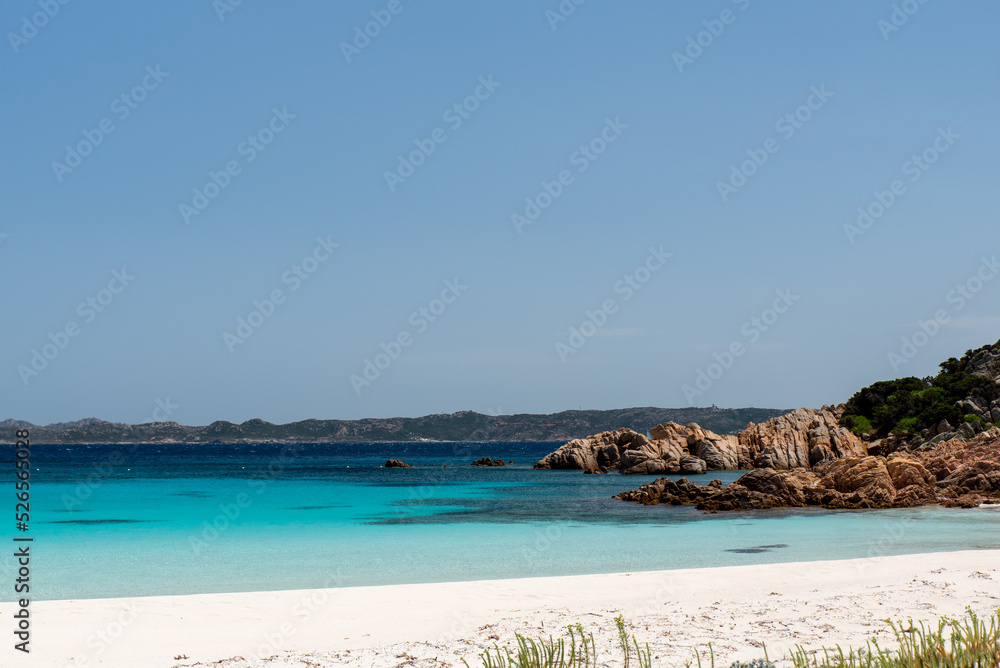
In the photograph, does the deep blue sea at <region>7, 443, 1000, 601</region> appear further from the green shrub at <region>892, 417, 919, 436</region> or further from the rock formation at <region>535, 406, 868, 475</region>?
the green shrub at <region>892, 417, 919, 436</region>

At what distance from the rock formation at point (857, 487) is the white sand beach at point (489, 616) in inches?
634

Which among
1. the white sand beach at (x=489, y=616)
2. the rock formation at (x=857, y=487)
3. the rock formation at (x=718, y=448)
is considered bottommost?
the white sand beach at (x=489, y=616)

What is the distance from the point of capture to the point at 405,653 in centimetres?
907

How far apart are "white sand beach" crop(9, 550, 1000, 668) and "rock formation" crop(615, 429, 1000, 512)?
1609cm

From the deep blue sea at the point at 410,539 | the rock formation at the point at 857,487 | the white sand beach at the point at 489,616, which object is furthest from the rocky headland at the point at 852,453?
the white sand beach at the point at 489,616

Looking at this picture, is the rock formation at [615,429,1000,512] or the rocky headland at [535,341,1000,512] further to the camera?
the rocky headland at [535,341,1000,512]

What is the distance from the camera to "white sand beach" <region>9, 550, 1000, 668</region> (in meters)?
9.19

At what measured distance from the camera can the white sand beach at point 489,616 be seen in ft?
30.1

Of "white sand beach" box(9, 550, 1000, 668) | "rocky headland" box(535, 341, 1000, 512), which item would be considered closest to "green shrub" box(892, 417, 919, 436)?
"rocky headland" box(535, 341, 1000, 512)

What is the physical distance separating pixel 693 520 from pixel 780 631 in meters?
18.8

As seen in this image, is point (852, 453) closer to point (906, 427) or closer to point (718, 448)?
point (906, 427)

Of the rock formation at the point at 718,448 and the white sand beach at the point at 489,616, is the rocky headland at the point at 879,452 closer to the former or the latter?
the rock formation at the point at 718,448

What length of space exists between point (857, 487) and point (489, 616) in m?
24.9

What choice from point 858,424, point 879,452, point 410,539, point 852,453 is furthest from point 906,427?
point 410,539
